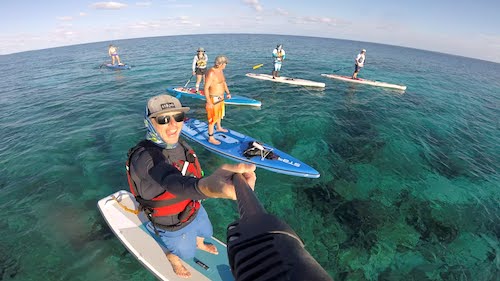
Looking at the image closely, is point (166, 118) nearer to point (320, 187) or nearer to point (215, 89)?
point (215, 89)

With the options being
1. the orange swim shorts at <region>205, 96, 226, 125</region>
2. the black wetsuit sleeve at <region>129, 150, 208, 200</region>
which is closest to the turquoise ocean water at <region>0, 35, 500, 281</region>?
the orange swim shorts at <region>205, 96, 226, 125</region>

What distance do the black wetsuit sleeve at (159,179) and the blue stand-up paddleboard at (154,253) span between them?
6.02ft

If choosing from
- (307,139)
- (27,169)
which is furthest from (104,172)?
(307,139)

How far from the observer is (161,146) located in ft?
10.6

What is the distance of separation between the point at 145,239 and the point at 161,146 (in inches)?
120

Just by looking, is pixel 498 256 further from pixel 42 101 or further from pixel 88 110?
pixel 42 101

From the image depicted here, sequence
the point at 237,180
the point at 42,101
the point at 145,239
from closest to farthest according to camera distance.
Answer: the point at 237,180
the point at 145,239
the point at 42,101

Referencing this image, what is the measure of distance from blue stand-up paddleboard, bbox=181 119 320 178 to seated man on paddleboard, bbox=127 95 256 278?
13.1 feet

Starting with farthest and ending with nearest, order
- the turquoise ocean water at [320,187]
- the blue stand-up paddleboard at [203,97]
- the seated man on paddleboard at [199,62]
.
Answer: the blue stand-up paddleboard at [203,97]
the seated man on paddleboard at [199,62]
the turquoise ocean water at [320,187]

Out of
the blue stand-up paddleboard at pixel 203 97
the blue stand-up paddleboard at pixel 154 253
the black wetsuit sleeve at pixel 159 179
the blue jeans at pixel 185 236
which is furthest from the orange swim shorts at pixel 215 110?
the blue stand-up paddleboard at pixel 203 97

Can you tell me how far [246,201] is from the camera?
1.10m

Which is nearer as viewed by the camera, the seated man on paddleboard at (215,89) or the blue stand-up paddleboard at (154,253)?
the blue stand-up paddleboard at (154,253)

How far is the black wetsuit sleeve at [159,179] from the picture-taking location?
183cm

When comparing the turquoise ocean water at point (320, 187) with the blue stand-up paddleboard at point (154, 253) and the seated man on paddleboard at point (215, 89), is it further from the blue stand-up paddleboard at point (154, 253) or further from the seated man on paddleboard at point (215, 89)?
the seated man on paddleboard at point (215, 89)
